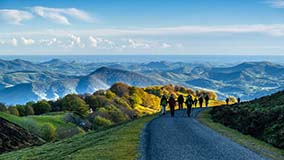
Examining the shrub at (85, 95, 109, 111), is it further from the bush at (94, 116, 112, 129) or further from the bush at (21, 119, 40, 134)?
the bush at (21, 119, 40, 134)

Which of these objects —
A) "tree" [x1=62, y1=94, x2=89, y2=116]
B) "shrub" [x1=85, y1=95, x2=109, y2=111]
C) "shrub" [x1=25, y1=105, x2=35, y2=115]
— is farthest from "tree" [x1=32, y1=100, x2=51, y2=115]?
"shrub" [x1=85, y1=95, x2=109, y2=111]

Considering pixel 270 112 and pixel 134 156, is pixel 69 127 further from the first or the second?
pixel 134 156

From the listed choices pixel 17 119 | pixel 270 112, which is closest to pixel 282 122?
pixel 270 112

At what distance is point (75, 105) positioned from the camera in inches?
6442

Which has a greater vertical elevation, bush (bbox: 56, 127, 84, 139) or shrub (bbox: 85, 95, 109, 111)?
bush (bbox: 56, 127, 84, 139)

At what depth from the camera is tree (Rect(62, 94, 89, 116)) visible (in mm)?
161625

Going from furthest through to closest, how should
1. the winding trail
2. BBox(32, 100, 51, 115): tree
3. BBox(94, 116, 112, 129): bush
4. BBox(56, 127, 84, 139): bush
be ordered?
BBox(32, 100, 51, 115): tree → BBox(94, 116, 112, 129): bush → BBox(56, 127, 84, 139): bush → the winding trail

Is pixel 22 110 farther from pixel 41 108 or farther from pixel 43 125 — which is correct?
pixel 43 125

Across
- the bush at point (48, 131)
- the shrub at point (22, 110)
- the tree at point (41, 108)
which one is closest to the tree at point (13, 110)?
the shrub at point (22, 110)

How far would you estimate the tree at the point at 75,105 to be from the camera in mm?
161625

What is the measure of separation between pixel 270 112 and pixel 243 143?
10381mm

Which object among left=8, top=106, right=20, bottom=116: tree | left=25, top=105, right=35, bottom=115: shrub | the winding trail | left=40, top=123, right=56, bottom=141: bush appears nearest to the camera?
the winding trail

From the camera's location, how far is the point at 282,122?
3288cm

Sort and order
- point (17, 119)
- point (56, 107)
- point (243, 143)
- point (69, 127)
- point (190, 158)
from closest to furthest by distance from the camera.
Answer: point (190, 158), point (243, 143), point (17, 119), point (69, 127), point (56, 107)
